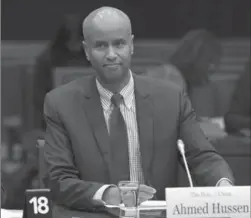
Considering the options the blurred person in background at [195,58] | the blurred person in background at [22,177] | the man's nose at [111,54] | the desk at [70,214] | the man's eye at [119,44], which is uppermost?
the man's eye at [119,44]

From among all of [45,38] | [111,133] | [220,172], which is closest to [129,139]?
[111,133]

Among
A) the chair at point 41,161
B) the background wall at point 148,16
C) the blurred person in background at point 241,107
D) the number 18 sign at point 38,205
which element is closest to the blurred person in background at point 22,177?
the background wall at point 148,16

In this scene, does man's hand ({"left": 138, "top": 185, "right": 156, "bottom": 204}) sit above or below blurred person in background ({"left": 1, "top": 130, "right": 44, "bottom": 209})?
above

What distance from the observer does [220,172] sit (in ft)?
10.9

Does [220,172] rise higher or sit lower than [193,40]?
lower

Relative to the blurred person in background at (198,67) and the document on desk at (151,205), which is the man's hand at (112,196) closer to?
the document on desk at (151,205)

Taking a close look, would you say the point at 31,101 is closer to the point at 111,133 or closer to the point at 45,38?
the point at 45,38

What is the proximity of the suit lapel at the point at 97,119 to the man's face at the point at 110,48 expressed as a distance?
12cm

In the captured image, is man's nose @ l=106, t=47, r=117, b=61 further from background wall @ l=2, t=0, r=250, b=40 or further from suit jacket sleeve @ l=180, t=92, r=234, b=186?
background wall @ l=2, t=0, r=250, b=40

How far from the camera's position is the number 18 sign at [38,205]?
2893 millimetres

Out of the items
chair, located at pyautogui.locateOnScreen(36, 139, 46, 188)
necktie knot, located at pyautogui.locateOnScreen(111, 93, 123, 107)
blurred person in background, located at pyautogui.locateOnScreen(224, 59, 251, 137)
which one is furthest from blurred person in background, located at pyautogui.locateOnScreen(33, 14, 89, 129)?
necktie knot, located at pyautogui.locateOnScreen(111, 93, 123, 107)

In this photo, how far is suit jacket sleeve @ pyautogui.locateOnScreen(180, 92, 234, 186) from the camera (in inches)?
132

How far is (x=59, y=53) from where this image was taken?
521 cm

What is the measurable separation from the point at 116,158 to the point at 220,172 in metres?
0.39
